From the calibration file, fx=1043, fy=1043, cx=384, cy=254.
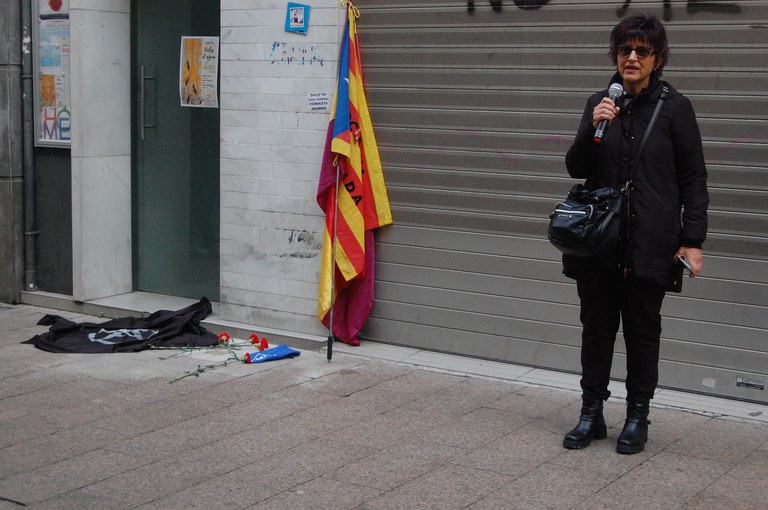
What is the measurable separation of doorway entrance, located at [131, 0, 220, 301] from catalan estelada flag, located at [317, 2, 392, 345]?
1.61 m

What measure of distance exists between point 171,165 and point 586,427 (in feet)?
16.1

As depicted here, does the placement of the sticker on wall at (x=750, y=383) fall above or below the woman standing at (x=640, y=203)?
below

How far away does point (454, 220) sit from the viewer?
7289 millimetres

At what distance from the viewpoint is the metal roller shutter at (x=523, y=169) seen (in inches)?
245

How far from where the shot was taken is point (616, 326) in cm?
545

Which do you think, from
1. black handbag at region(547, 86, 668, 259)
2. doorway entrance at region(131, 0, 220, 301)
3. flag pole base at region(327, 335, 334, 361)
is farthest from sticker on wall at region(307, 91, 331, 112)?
black handbag at region(547, 86, 668, 259)

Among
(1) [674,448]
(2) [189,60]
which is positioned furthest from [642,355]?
(2) [189,60]

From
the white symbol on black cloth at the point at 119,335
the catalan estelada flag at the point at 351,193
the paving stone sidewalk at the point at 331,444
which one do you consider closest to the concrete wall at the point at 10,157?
the white symbol on black cloth at the point at 119,335

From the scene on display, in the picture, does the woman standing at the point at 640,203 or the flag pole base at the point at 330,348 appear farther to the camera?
the flag pole base at the point at 330,348

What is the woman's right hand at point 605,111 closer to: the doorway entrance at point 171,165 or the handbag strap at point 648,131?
the handbag strap at point 648,131

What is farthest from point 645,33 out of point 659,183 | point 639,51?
point 659,183

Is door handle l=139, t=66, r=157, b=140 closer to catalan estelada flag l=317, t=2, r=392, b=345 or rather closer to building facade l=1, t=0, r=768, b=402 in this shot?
building facade l=1, t=0, r=768, b=402

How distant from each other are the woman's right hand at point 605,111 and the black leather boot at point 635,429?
1471 mm

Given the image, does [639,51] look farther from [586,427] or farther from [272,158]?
[272,158]
